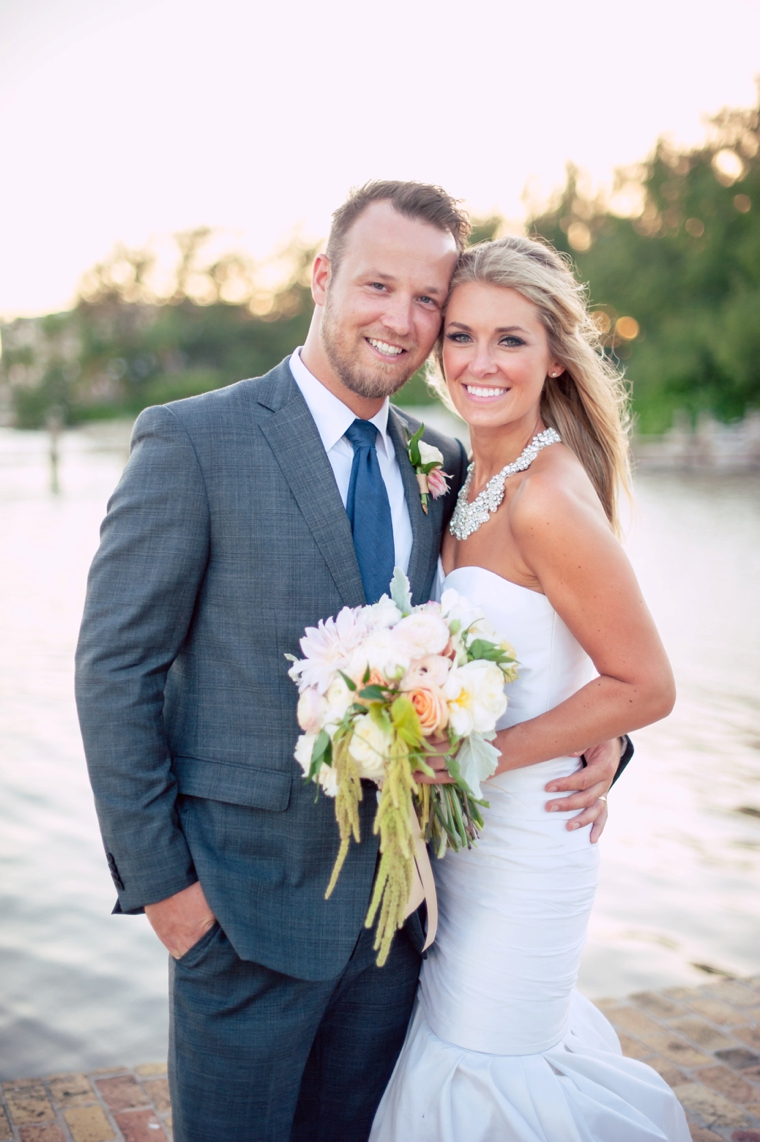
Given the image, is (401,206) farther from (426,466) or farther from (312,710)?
(312,710)

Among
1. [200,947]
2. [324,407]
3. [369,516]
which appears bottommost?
[200,947]

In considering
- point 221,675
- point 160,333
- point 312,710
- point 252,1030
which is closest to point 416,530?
point 221,675

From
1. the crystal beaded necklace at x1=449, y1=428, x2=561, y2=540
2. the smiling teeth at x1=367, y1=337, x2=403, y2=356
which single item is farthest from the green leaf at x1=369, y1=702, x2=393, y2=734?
the smiling teeth at x1=367, y1=337, x2=403, y2=356

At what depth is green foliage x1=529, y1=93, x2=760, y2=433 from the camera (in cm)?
3809

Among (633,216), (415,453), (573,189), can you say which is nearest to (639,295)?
(633,216)

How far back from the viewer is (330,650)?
216cm

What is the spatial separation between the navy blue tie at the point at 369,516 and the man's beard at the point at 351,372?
95mm

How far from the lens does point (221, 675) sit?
2455 millimetres

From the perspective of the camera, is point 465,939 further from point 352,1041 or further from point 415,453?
point 415,453

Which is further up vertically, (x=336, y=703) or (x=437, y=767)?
(x=336, y=703)

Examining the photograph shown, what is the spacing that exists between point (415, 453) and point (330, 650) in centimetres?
92

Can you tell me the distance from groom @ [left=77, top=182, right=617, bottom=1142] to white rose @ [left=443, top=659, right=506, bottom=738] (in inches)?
18.9

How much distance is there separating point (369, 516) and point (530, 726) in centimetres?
70

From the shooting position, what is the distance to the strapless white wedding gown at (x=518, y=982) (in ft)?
8.52
